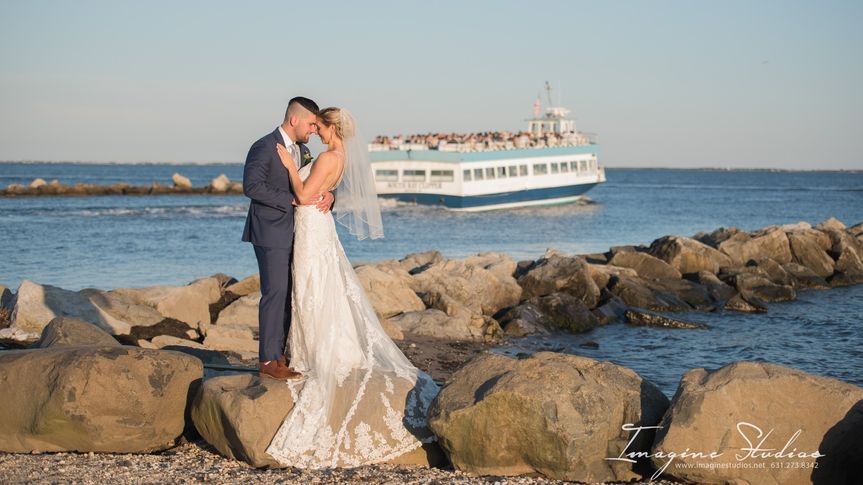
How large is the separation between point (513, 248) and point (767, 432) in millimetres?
23157

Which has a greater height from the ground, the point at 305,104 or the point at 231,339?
the point at 305,104

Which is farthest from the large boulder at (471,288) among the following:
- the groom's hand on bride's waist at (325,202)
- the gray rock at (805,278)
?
the gray rock at (805,278)

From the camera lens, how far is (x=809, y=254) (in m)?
22.3

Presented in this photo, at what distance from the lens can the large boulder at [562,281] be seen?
16.1 m

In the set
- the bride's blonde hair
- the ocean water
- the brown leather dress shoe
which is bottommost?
the ocean water

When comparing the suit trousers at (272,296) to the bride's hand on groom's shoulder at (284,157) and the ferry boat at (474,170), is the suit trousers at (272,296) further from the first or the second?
the ferry boat at (474,170)

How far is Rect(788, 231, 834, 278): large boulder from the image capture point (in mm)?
22000

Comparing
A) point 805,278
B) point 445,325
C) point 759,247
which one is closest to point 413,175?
point 759,247

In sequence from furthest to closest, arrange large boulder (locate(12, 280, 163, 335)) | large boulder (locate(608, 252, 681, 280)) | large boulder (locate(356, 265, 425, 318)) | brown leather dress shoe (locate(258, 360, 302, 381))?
1. large boulder (locate(608, 252, 681, 280))
2. large boulder (locate(356, 265, 425, 318))
3. large boulder (locate(12, 280, 163, 335))
4. brown leather dress shoe (locate(258, 360, 302, 381))

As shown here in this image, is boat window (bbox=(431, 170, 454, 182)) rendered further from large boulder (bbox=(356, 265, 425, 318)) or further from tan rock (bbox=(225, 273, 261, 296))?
tan rock (bbox=(225, 273, 261, 296))

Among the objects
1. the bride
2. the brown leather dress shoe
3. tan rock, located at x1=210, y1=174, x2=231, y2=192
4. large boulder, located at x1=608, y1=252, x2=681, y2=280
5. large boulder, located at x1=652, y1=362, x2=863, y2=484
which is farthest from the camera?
tan rock, located at x1=210, y1=174, x2=231, y2=192

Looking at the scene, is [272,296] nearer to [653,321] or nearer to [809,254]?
[653,321]

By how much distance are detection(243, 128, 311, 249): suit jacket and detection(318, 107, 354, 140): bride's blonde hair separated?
0.36m

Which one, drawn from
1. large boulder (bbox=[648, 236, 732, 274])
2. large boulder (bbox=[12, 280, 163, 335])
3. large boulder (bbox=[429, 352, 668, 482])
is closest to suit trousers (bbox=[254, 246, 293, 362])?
large boulder (bbox=[429, 352, 668, 482])
